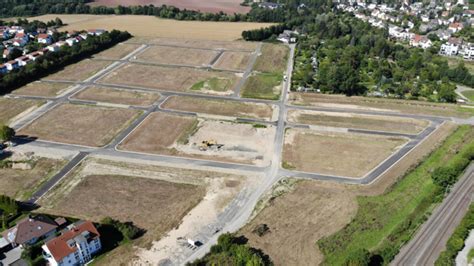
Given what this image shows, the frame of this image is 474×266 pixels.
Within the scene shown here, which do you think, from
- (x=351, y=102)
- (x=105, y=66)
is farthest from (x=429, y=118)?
(x=105, y=66)

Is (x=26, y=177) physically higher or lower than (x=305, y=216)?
lower

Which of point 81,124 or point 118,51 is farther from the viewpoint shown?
point 118,51

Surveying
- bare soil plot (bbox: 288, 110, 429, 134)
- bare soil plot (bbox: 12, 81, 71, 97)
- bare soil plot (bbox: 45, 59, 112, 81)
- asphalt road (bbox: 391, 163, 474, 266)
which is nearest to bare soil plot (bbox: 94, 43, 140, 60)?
bare soil plot (bbox: 45, 59, 112, 81)

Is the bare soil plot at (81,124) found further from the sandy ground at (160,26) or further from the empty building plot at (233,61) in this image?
the sandy ground at (160,26)

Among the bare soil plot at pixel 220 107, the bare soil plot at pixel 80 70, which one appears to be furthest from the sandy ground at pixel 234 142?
the bare soil plot at pixel 80 70

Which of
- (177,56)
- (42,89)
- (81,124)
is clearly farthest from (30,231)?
(177,56)

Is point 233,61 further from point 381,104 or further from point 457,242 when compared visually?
point 457,242

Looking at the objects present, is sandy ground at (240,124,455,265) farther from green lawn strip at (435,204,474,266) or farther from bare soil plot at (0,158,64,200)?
bare soil plot at (0,158,64,200)
